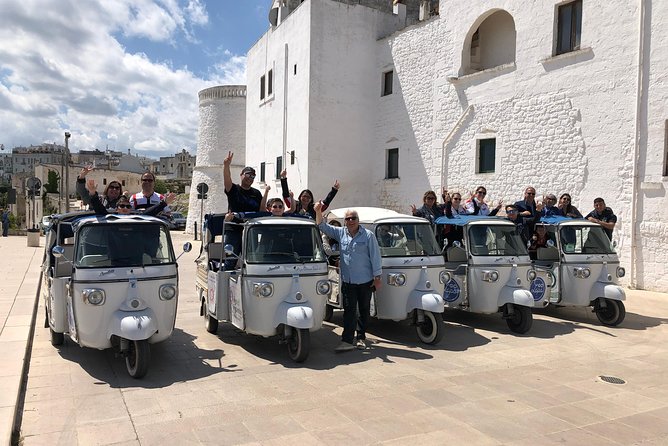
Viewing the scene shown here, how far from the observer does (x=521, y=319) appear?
823 centimetres

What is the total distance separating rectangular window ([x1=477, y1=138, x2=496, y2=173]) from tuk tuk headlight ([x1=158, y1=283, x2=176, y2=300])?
1326 cm

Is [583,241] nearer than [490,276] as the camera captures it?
No

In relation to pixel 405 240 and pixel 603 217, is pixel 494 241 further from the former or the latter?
pixel 603 217

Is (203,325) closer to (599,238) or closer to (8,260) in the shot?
(599,238)

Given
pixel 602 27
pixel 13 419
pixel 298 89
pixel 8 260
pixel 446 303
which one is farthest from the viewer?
pixel 298 89

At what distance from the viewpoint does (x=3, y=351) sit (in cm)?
664

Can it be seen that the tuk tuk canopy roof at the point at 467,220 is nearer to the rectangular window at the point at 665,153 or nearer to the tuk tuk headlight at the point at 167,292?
the tuk tuk headlight at the point at 167,292

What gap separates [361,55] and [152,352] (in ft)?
57.9

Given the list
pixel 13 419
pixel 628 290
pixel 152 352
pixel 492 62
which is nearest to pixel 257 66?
pixel 492 62

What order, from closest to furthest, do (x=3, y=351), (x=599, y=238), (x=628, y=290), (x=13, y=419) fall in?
1. (x=13, y=419)
2. (x=3, y=351)
3. (x=599, y=238)
4. (x=628, y=290)

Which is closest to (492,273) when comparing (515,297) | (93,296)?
(515,297)

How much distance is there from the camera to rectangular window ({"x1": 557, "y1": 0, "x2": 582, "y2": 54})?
48.2 ft

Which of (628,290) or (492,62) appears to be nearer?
(628,290)

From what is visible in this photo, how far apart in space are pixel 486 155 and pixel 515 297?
33.6 ft
